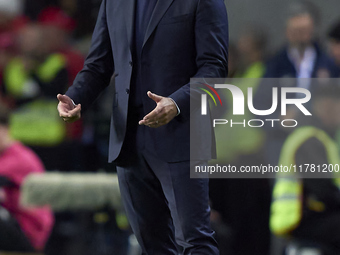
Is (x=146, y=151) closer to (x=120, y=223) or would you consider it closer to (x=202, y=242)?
(x=202, y=242)

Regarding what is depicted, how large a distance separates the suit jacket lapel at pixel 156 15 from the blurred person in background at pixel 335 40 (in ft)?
6.07

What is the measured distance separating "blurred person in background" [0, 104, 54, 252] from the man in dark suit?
6.45ft

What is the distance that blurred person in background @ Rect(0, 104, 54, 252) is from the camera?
12.7 feet

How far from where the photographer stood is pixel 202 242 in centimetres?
188

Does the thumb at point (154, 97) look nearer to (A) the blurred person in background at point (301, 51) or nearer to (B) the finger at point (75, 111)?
(B) the finger at point (75, 111)

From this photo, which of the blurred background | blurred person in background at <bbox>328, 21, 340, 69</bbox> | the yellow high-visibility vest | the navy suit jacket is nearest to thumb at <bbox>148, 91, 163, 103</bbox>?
the navy suit jacket

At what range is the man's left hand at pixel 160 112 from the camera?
176 cm

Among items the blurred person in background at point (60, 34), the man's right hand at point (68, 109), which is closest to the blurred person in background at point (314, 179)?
the blurred person in background at point (60, 34)

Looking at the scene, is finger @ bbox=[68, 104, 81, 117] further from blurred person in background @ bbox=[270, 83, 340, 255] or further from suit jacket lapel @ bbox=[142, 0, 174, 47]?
blurred person in background @ bbox=[270, 83, 340, 255]

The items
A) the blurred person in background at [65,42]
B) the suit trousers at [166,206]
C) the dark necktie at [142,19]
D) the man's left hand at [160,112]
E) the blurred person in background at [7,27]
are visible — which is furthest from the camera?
the blurred person in background at [7,27]

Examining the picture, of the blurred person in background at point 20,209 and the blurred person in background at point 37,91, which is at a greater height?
the blurred person in background at point 37,91

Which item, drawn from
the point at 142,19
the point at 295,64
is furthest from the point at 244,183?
the point at 142,19

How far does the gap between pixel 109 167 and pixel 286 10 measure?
161 cm

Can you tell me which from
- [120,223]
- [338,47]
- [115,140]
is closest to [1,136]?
[120,223]
